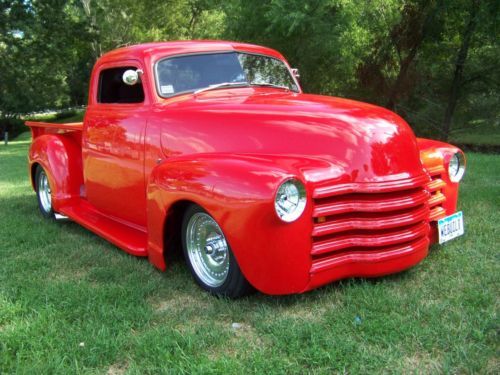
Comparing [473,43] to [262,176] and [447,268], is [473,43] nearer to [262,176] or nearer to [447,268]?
[447,268]

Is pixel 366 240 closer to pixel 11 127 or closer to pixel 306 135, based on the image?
pixel 306 135

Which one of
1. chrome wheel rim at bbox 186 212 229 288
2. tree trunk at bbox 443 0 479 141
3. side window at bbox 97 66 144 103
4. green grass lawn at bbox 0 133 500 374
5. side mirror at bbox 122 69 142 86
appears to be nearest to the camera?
green grass lawn at bbox 0 133 500 374

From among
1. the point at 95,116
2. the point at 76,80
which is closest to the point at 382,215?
the point at 95,116

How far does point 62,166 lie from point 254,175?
310cm

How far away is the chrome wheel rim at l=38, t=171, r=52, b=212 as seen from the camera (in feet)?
18.9

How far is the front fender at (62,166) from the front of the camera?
521 cm

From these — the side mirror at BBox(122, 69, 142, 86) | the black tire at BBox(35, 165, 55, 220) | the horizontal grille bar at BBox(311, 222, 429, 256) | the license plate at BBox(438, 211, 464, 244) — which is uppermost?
the side mirror at BBox(122, 69, 142, 86)

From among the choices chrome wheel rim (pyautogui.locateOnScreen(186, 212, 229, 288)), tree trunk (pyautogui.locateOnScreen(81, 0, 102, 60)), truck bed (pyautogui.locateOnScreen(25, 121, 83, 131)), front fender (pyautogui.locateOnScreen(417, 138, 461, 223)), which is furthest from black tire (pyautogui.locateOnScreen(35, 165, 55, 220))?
tree trunk (pyautogui.locateOnScreen(81, 0, 102, 60))

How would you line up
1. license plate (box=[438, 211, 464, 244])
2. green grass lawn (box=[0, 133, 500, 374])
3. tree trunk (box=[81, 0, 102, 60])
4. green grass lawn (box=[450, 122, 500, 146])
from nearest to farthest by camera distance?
green grass lawn (box=[0, 133, 500, 374]) < license plate (box=[438, 211, 464, 244]) < green grass lawn (box=[450, 122, 500, 146]) < tree trunk (box=[81, 0, 102, 60])

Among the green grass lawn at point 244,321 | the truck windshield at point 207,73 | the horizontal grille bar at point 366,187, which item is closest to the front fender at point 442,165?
the green grass lawn at point 244,321

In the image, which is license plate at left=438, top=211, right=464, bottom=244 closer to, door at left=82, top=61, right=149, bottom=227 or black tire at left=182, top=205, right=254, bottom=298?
black tire at left=182, top=205, right=254, bottom=298

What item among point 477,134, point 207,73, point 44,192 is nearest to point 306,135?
point 207,73

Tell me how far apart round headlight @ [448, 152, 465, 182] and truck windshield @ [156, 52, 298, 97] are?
1.64m

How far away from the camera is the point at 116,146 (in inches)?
169
